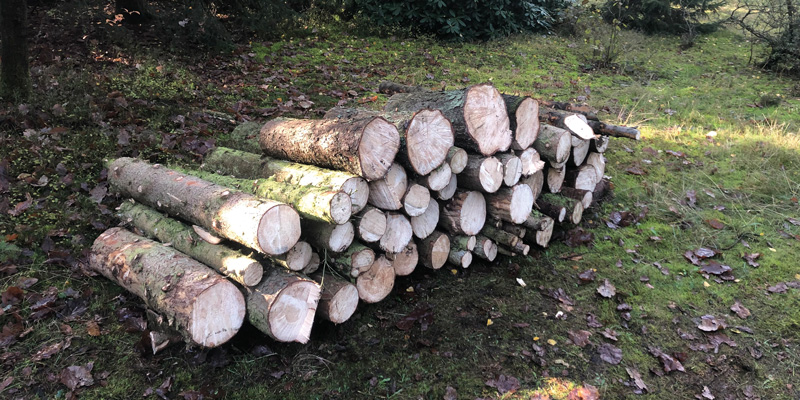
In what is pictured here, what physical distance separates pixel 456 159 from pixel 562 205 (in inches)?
62.7

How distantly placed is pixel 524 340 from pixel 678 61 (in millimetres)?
10113

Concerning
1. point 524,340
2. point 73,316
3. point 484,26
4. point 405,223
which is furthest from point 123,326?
point 484,26

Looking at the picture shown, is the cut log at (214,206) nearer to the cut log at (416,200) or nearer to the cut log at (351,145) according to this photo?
the cut log at (351,145)

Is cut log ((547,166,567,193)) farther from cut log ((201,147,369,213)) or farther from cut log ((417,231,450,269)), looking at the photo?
cut log ((201,147,369,213))

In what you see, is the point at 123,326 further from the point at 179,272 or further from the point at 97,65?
the point at 97,65

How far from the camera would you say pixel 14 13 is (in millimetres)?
5320

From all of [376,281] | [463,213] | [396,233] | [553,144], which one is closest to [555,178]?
[553,144]

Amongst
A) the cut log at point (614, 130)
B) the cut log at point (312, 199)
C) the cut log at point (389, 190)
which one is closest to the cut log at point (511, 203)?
the cut log at point (389, 190)

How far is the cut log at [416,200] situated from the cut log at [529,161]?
3.81 ft

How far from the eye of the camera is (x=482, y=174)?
386 cm

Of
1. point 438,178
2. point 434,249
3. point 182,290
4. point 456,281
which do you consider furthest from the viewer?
point 456,281

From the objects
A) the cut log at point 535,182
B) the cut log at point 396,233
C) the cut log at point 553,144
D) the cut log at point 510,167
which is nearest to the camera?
the cut log at point 396,233

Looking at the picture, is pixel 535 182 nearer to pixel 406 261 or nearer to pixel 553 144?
pixel 553 144

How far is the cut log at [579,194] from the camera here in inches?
188
